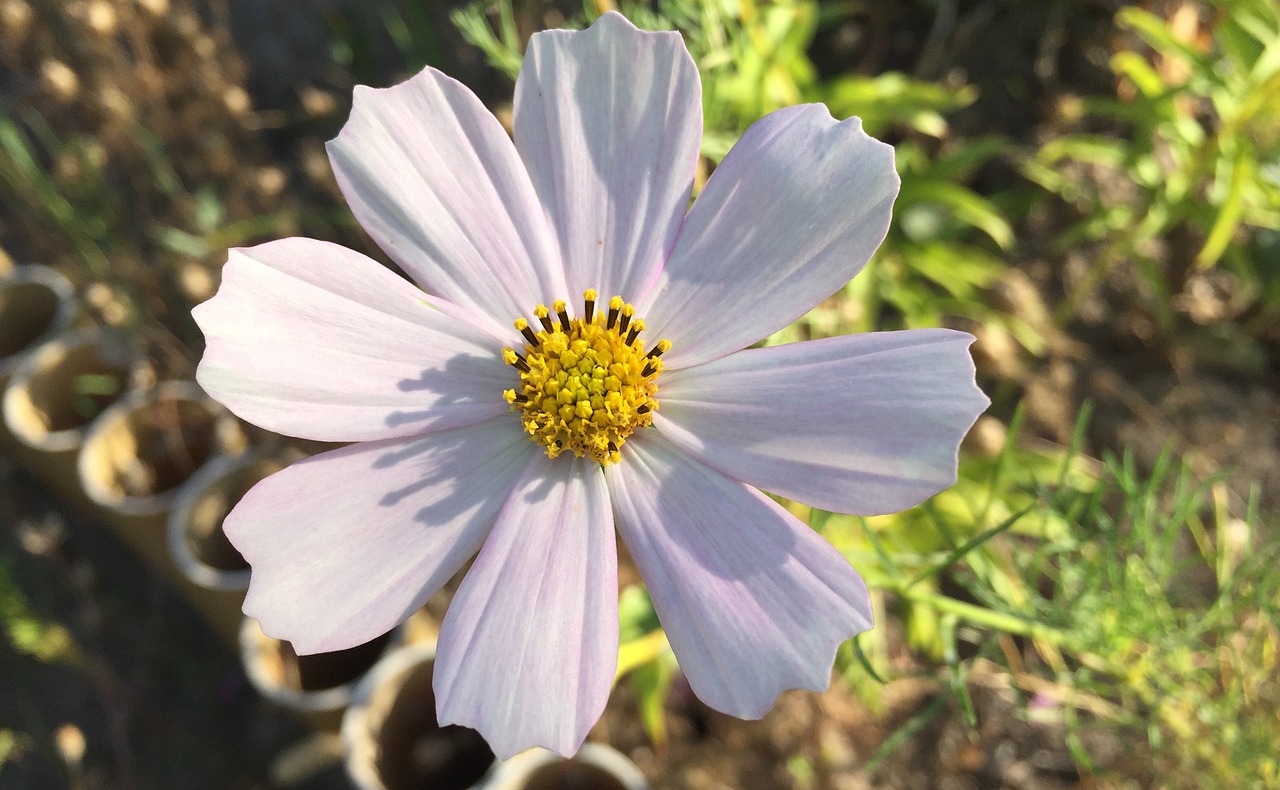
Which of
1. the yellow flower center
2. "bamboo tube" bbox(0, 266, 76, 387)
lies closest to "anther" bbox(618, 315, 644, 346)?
the yellow flower center

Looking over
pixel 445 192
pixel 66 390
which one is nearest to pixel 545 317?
pixel 445 192

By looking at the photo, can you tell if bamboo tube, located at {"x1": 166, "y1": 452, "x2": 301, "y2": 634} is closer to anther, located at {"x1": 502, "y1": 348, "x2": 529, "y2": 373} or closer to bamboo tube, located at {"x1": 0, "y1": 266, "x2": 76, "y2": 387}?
bamboo tube, located at {"x1": 0, "y1": 266, "x2": 76, "y2": 387}

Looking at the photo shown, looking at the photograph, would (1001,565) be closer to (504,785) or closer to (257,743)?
(504,785)

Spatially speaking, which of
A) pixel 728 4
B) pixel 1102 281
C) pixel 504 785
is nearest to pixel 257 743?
pixel 504 785

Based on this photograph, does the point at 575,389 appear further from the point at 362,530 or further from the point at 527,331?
the point at 362,530

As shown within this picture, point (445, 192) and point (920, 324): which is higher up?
point (445, 192)
